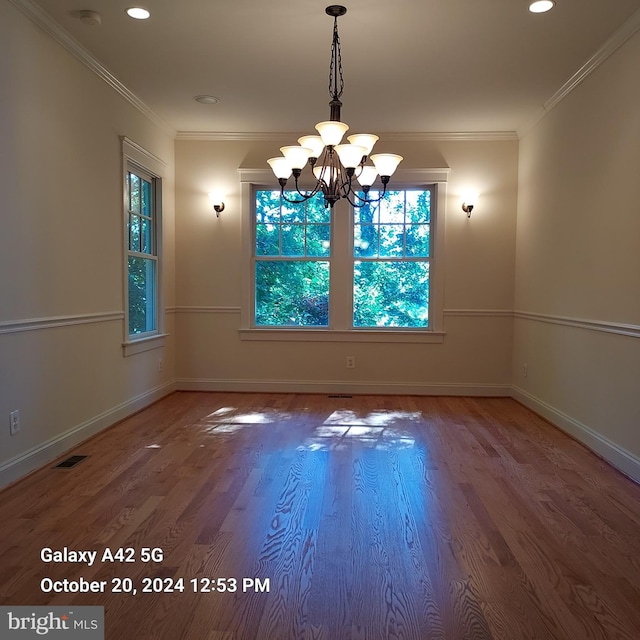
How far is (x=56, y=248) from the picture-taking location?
3.37 metres

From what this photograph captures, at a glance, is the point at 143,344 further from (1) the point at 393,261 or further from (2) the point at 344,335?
(1) the point at 393,261

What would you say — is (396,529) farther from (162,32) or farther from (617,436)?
(162,32)

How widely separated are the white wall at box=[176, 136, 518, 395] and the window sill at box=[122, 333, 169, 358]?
492 mm

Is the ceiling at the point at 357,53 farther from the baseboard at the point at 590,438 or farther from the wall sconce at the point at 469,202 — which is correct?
the baseboard at the point at 590,438

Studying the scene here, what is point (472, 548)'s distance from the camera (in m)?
2.26

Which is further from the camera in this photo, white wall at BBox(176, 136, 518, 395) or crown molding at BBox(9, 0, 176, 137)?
white wall at BBox(176, 136, 518, 395)

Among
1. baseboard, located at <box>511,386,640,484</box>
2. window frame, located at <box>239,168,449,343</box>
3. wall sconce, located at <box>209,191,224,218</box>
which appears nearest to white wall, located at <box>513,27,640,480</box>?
baseboard, located at <box>511,386,640,484</box>

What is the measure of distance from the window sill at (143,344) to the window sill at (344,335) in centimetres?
84

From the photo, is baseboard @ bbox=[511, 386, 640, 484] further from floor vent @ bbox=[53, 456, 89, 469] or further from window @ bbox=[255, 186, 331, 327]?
floor vent @ bbox=[53, 456, 89, 469]

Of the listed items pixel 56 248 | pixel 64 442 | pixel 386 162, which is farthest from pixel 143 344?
pixel 386 162

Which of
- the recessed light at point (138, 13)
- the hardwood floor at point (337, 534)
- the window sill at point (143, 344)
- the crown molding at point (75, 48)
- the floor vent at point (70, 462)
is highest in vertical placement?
the recessed light at point (138, 13)

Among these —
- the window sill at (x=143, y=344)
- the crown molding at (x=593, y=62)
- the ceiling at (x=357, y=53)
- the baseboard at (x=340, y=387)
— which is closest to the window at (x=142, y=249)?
the window sill at (x=143, y=344)

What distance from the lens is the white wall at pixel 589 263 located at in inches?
127

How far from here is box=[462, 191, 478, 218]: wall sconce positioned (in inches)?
211
